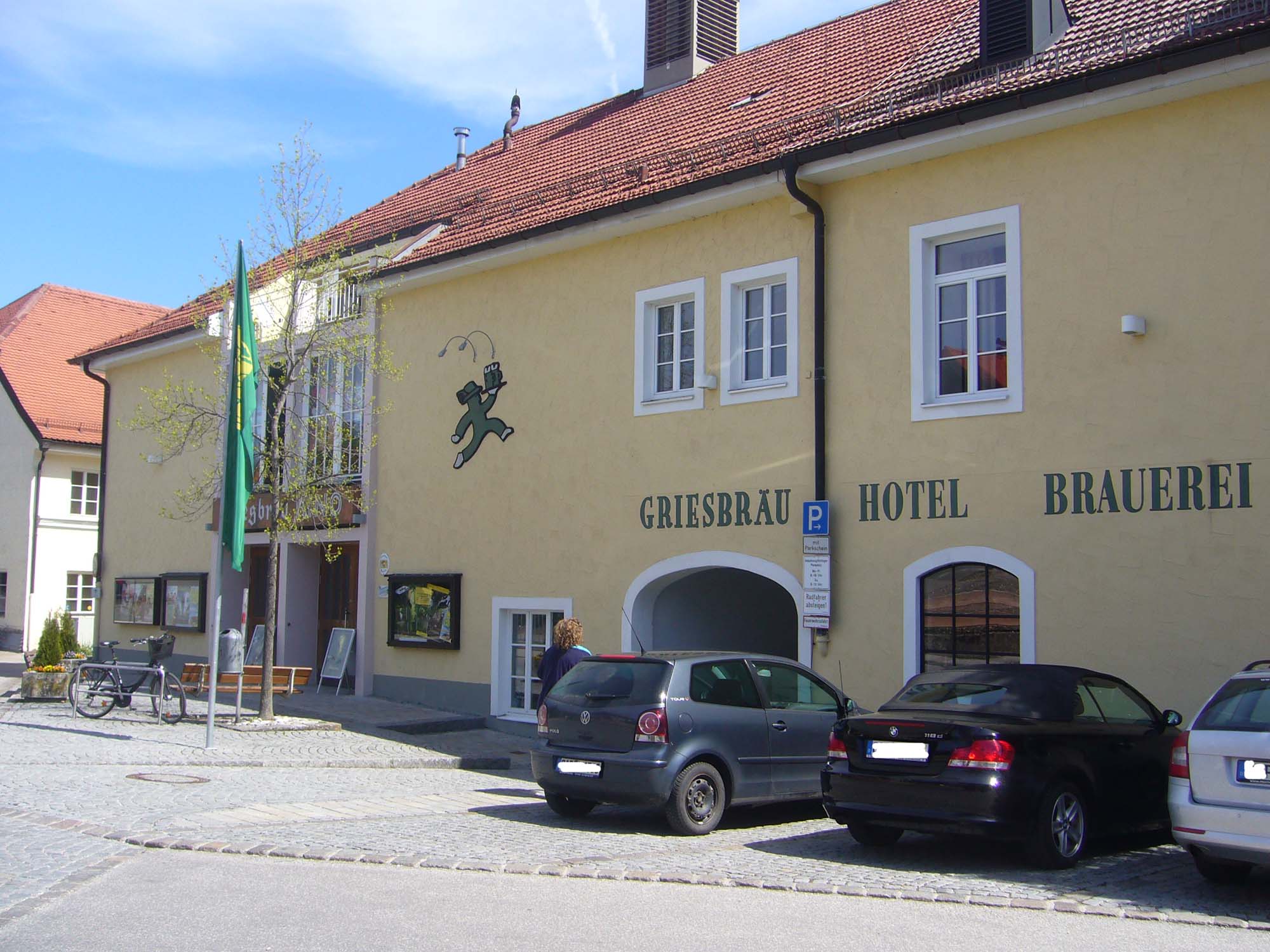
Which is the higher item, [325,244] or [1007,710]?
[325,244]


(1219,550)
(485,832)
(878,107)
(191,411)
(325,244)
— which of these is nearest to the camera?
(485,832)

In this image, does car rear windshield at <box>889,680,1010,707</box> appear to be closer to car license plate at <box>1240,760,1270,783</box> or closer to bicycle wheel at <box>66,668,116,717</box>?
car license plate at <box>1240,760,1270,783</box>

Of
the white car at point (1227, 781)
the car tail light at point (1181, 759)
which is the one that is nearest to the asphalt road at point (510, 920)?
the white car at point (1227, 781)

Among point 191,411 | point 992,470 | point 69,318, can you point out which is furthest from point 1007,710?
point 69,318

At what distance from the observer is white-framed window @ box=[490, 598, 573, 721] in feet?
56.5

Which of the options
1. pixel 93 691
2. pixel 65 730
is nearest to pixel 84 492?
pixel 93 691

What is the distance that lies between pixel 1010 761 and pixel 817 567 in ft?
16.9

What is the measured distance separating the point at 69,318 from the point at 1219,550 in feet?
115

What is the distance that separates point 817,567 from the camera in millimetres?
13555

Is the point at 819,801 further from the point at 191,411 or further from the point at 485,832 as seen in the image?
the point at 191,411

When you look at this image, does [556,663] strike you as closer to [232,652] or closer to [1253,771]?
[1253,771]

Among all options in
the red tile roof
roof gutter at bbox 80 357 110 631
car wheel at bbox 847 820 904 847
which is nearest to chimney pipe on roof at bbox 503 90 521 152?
the red tile roof

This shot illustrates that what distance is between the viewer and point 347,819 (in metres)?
10.6

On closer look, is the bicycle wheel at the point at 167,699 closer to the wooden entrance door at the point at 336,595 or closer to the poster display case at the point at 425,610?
the poster display case at the point at 425,610
